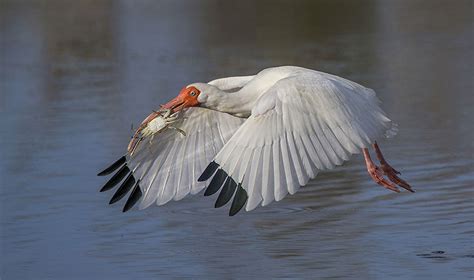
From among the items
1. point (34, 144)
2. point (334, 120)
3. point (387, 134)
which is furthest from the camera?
point (34, 144)

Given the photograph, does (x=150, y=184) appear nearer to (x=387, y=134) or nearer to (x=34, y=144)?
(x=387, y=134)

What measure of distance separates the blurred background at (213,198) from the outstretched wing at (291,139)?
1.04m

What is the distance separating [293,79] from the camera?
331 inches

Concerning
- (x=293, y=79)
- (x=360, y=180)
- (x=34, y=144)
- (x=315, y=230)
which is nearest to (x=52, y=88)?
(x=34, y=144)

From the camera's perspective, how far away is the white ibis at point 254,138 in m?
7.74

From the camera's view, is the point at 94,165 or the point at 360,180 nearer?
the point at 360,180

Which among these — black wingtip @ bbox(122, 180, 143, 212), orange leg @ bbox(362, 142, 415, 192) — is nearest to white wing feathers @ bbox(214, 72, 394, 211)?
orange leg @ bbox(362, 142, 415, 192)

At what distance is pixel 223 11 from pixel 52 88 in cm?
875

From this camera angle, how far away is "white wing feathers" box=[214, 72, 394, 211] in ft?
25.2

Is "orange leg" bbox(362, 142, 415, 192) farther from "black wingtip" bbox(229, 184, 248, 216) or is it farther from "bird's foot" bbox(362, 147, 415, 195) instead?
"black wingtip" bbox(229, 184, 248, 216)

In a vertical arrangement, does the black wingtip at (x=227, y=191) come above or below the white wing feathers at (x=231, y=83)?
below

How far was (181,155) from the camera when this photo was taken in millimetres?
9422

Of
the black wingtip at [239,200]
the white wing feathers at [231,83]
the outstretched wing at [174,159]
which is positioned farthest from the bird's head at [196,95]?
the black wingtip at [239,200]

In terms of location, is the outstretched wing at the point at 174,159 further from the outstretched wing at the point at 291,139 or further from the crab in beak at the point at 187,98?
the outstretched wing at the point at 291,139
